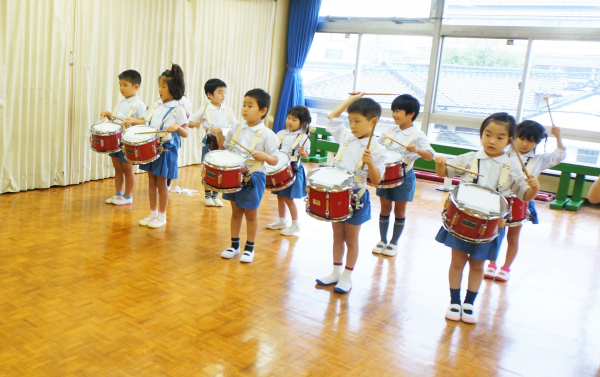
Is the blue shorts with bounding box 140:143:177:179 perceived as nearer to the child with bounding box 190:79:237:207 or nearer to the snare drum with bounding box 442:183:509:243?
the child with bounding box 190:79:237:207

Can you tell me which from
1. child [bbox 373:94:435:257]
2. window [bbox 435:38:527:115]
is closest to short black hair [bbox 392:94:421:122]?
child [bbox 373:94:435:257]

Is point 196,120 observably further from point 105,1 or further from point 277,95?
point 277,95

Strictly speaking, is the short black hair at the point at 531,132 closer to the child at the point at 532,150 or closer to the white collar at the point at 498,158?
the child at the point at 532,150

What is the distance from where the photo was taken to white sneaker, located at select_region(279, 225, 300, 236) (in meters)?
4.40

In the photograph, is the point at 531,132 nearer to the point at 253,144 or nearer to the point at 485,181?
the point at 485,181

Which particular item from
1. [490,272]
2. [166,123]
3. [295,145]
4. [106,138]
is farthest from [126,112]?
[490,272]

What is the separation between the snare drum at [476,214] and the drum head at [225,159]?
131 cm

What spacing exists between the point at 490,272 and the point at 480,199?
50.6 inches

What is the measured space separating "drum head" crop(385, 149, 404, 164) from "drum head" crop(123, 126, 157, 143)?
1.74m

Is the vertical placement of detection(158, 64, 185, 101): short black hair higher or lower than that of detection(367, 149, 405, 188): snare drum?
higher

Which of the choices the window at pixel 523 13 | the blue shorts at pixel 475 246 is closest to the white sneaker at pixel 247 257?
the blue shorts at pixel 475 246

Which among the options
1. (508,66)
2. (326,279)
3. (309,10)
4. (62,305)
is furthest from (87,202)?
(508,66)

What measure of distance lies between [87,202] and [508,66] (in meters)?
6.05

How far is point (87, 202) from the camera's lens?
15.8 feet
